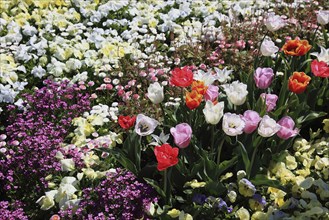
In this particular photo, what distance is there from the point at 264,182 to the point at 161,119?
964 mm

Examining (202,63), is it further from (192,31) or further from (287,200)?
(287,200)

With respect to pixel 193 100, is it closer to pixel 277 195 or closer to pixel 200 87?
pixel 200 87

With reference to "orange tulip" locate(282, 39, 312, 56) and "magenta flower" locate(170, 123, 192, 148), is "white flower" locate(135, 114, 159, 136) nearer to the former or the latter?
"magenta flower" locate(170, 123, 192, 148)

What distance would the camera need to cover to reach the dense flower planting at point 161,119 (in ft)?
10.1

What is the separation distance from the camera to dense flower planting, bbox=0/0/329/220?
10.1 feet

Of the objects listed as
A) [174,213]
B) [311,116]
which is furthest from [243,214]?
[311,116]

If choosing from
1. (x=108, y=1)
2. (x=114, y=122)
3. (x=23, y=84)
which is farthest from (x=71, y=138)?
(x=108, y=1)

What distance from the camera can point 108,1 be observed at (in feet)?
18.2

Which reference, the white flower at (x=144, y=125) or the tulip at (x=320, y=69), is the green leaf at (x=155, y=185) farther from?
the tulip at (x=320, y=69)

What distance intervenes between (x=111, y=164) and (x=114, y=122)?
52cm

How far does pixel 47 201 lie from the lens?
323 cm

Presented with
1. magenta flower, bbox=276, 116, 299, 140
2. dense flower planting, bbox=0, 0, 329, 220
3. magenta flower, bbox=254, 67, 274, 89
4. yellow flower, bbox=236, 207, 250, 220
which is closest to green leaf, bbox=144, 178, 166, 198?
dense flower planting, bbox=0, 0, 329, 220

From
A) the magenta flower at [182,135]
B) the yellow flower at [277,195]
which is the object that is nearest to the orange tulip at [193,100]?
the magenta flower at [182,135]

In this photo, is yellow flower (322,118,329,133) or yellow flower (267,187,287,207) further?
A: yellow flower (322,118,329,133)
